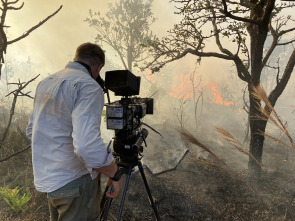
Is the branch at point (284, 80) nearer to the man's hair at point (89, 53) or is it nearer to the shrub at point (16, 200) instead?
the man's hair at point (89, 53)

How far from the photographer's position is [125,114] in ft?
6.82

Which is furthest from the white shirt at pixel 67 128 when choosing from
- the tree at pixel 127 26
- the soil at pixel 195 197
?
the tree at pixel 127 26

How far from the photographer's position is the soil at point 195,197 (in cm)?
357

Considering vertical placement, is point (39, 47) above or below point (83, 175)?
above

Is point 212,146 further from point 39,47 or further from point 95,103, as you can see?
point 39,47

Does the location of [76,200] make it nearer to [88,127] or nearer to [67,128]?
[67,128]

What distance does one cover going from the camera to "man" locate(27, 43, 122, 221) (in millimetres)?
1492

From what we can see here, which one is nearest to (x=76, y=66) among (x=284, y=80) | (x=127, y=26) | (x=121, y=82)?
(x=121, y=82)

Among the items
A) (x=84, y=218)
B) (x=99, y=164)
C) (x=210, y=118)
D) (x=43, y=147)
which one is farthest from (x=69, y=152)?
(x=210, y=118)

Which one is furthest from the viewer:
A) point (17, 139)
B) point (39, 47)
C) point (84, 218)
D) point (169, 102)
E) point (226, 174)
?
point (39, 47)

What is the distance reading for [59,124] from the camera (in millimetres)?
1642

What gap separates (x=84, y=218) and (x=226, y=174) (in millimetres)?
4228

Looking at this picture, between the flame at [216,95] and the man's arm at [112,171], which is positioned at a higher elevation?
the man's arm at [112,171]

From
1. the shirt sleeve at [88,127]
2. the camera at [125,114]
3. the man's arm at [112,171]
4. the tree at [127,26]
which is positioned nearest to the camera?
the shirt sleeve at [88,127]
